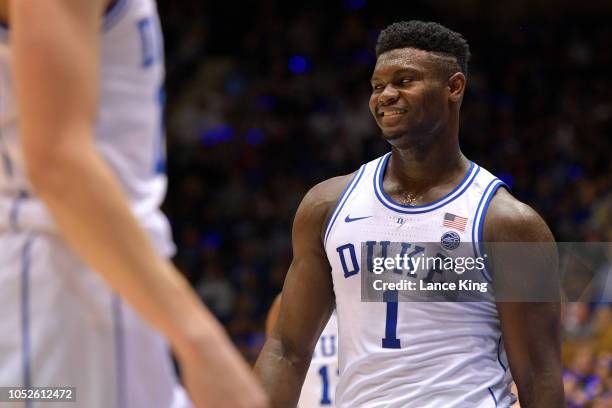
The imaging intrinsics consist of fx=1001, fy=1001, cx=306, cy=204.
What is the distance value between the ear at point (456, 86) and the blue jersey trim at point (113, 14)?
6.83 ft

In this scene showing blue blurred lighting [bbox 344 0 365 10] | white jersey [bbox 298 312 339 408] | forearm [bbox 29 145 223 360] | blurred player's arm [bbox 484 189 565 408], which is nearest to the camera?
forearm [bbox 29 145 223 360]

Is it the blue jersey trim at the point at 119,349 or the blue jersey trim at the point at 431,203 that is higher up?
the blue jersey trim at the point at 119,349

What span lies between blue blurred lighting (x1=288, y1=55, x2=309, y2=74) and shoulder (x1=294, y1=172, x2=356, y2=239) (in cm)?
811

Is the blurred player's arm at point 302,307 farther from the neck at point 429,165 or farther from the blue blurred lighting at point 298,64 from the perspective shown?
the blue blurred lighting at point 298,64

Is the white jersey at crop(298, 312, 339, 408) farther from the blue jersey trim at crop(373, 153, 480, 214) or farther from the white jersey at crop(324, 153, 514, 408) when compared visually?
the blue jersey trim at crop(373, 153, 480, 214)

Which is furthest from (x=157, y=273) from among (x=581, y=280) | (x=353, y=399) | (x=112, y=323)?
(x=581, y=280)

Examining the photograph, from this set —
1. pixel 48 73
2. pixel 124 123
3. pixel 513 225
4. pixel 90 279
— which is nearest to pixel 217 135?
pixel 513 225

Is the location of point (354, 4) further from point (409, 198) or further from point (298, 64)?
point (409, 198)

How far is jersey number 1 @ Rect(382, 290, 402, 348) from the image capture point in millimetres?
3344

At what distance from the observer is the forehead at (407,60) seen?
3480mm

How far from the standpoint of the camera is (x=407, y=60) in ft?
11.4

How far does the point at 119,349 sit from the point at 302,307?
1934 mm

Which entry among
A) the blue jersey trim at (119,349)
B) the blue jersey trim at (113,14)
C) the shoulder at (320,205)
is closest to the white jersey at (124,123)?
the blue jersey trim at (113,14)

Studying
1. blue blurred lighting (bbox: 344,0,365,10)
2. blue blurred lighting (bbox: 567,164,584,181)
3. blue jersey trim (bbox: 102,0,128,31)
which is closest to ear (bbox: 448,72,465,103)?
blue jersey trim (bbox: 102,0,128,31)
